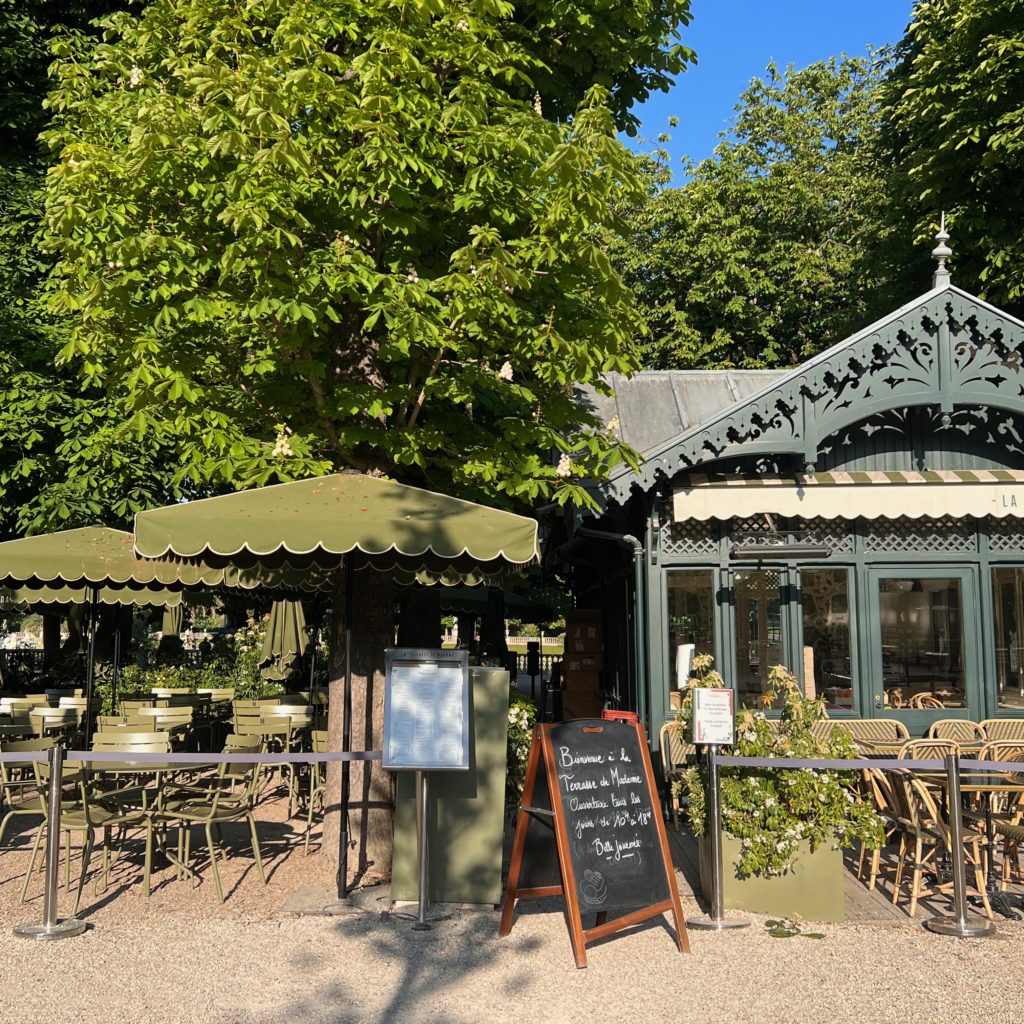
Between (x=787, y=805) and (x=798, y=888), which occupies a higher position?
(x=787, y=805)

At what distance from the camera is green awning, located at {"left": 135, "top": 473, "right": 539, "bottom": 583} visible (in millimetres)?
6379

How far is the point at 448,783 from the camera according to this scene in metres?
6.99

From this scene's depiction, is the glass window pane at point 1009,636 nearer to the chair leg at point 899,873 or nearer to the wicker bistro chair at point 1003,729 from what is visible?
the wicker bistro chair at point 1003,729

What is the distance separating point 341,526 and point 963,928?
462 cm

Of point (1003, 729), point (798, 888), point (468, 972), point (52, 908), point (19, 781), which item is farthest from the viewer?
point (1003, 729)

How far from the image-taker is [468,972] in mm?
5656

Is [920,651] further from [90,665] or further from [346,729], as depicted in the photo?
[90,665]

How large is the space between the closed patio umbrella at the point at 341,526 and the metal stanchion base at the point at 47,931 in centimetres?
168

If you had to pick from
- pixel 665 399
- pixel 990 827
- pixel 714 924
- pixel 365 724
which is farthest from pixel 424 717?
pixel 665 399

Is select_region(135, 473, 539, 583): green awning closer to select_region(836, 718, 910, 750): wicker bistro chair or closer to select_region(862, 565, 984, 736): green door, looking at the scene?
select_region(836, 718, 910, 750): wicker bistro chair

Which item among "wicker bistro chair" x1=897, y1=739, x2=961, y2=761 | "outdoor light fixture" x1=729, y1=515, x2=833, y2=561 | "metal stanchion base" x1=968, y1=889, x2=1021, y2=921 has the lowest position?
"metal stanchion base" x1=968, y1=889, x2=1021, y2=921

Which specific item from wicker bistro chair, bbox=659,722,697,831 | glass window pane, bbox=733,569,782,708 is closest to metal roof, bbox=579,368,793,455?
glass window pane, bbox=733,569,782,708

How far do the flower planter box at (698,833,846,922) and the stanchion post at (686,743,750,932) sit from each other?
0.36 ft

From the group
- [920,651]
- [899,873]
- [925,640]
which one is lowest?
[899,873]
